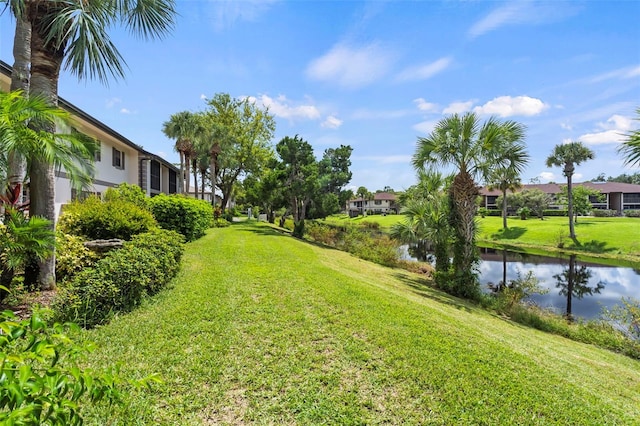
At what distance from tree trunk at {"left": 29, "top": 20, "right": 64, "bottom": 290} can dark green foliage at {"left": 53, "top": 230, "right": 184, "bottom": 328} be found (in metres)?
0.69

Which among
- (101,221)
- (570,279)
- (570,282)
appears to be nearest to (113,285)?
(101,221)

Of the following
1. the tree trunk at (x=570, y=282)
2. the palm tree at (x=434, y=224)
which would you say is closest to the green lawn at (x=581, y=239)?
the tree trunk at (x=570, y=282)

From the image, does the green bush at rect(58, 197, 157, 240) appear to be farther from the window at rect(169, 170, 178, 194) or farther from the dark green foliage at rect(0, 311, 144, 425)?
the window at rect(169, 170, 178, 194)

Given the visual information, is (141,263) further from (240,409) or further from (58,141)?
(240,409)

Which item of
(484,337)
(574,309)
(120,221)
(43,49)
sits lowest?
(574,309)

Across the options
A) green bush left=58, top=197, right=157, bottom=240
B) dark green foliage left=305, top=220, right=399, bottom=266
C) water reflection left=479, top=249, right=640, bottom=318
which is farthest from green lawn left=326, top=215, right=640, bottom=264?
green bush left=58, top=197, right=157, bottom=240

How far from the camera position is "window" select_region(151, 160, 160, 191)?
2560cm

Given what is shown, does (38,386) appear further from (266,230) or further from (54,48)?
(266,230)

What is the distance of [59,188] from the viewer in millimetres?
14844

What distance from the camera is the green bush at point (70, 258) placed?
713cm

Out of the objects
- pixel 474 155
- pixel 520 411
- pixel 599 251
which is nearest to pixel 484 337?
pixel 520 411

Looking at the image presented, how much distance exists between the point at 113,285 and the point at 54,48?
191 inches

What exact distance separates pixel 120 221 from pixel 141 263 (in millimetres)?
4250

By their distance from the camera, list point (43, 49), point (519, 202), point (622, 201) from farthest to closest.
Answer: point (622, 201), point (519, 202), point (43, 49)
